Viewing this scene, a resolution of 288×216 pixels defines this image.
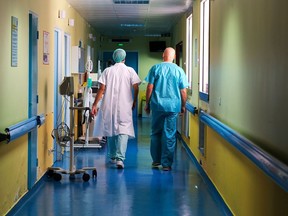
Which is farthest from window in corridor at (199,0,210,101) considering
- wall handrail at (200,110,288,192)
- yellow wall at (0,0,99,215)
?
wall handrail at (200,110,288,192)

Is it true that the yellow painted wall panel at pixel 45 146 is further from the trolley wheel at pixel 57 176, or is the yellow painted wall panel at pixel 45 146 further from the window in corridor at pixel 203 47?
the window in corridor at pixel 203 47

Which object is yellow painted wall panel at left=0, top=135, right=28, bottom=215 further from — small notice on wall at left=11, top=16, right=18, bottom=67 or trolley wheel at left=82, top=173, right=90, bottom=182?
trolley wheel at left=82, top=173, right=90, bottom=182

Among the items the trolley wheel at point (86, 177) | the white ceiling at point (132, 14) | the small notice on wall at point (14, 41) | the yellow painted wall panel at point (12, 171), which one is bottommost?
the trolley wheel at point (86, 177)

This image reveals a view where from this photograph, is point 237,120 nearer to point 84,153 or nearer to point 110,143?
point 110,143

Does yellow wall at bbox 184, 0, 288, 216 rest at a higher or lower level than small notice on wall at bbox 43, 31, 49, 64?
lower

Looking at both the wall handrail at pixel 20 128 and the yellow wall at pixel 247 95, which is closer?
the yellow wall at pixel 247 95

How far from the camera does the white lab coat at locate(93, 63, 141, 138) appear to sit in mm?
6801

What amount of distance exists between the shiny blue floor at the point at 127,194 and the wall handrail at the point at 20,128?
74 cm

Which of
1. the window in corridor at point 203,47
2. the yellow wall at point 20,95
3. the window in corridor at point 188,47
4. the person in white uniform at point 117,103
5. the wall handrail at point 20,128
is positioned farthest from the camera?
the window in corridor at point 188,47

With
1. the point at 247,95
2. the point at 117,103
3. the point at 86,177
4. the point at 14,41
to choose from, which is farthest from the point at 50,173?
the point at 247,95

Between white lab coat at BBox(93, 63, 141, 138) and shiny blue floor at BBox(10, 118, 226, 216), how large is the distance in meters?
0.56

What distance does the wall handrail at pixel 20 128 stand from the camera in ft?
12.8

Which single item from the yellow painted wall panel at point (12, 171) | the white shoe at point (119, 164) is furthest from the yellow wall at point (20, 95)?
the white shoe at point (119, 164)

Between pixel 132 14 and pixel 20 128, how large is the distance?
20.8ft
